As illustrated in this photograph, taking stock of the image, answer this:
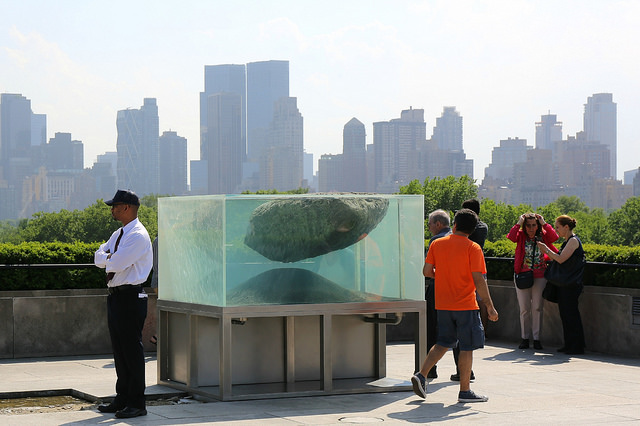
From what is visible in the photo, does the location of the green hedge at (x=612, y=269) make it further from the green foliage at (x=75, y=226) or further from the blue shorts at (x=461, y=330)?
the green foliage at (x=75, y=226)

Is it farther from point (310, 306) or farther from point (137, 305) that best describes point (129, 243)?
point (310, 306)

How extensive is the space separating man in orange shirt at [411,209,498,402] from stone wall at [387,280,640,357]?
4.51 m

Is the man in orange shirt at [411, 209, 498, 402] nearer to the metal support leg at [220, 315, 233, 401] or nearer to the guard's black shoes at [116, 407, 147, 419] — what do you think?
the metal support leg at [220, 315, 233, 401]

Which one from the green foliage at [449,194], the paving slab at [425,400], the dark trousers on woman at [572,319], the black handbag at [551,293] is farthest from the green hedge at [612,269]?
the green foliage at [449,194]

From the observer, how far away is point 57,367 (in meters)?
11.8

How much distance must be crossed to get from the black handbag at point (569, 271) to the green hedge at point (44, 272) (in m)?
6.31

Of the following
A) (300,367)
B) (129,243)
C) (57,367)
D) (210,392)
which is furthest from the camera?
(57,367)

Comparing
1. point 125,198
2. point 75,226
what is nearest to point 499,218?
point 75,226

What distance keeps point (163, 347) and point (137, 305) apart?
191 cm

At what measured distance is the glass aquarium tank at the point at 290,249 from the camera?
9.05 metres

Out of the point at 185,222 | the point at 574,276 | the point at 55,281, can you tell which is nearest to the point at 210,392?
the point at 185,222

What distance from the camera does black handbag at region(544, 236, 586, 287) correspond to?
A: 1300 centimetres

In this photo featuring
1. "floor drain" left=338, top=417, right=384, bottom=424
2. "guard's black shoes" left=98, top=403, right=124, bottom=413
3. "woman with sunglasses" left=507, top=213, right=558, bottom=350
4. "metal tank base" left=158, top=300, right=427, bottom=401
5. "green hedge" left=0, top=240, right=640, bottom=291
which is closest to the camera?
"floor drain" left=338, top=417, right=384, bottom=424

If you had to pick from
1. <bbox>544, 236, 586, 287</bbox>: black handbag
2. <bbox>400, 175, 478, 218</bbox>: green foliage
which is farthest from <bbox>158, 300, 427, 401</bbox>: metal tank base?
<bbox>400, 175, 478, 218</bbox>: green foliage
